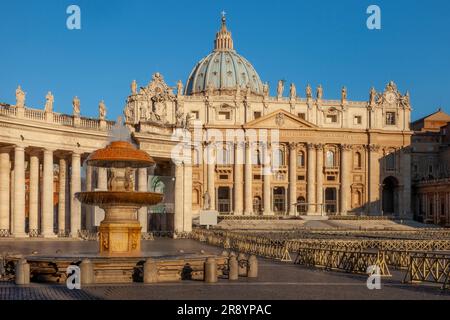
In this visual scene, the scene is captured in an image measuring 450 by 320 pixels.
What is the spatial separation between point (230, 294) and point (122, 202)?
7294mm

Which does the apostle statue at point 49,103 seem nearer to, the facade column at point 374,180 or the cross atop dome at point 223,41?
the facade column at point 374,180

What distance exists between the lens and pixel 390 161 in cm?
12044

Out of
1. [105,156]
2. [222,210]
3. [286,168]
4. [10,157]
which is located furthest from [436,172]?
[105,156]

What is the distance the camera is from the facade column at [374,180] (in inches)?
4641

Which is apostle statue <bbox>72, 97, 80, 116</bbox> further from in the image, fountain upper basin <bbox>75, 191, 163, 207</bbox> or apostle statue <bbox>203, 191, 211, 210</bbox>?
apostle statue <bbox>203, 191, 211, 210</bbox>

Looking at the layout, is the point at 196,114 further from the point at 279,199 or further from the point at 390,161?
the point at 390,161

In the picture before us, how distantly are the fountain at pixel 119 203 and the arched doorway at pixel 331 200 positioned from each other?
9326cm

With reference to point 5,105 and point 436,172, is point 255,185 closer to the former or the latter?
point 436,172

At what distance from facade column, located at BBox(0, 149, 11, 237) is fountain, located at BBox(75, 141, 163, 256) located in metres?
21.9

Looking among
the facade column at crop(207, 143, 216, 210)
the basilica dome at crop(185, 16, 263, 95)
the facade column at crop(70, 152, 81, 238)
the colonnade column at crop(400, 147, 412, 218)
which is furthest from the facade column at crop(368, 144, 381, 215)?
the facade column at crop(70, 152, 81, 238)

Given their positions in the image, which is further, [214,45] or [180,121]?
[214,45]

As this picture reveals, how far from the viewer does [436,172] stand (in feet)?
417

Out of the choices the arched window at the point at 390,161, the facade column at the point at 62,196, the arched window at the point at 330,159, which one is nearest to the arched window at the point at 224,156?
the arched window at the point at 330,159
